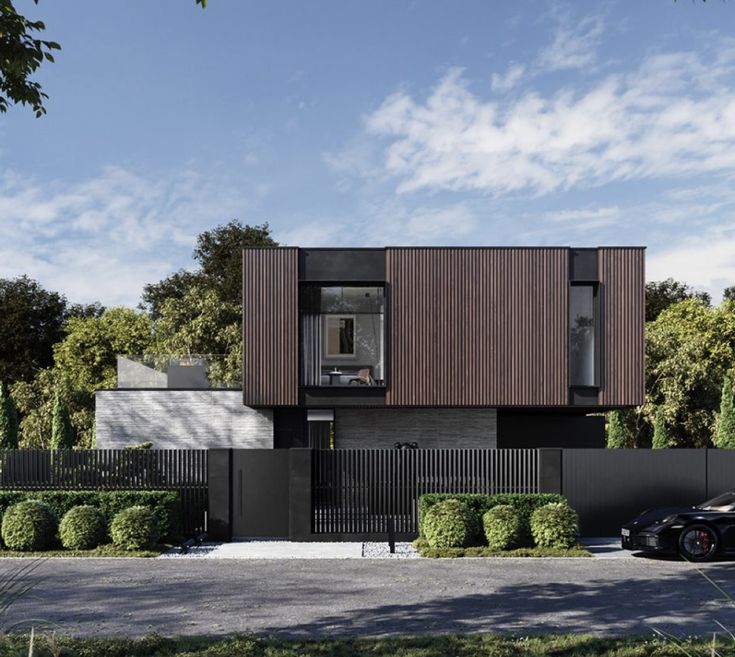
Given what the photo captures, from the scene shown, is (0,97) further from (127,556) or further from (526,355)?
(526,355)

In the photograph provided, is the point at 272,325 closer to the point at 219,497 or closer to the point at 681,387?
the point at 219,497

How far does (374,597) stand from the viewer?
10.3 m

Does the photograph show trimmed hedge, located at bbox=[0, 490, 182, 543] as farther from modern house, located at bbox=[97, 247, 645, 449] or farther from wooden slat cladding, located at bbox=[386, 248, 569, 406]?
wooden slat cladding, located at bbox=[386, 248, 569, 406]

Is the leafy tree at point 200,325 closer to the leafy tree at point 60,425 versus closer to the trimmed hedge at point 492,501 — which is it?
the leafy tree at point 60,425

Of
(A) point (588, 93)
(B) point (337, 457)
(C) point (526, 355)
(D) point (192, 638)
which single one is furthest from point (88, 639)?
(C) point (526, 355)

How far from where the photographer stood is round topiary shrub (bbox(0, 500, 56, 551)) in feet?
47.1

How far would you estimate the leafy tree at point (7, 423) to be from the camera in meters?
26.6

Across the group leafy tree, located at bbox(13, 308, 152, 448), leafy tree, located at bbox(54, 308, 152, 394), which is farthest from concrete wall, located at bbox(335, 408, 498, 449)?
leafy tree, located at bbox(54, 308, 152, 394)

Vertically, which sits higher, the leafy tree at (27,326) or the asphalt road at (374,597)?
the leafy tree at (27,326)

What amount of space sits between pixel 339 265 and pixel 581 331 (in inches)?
250

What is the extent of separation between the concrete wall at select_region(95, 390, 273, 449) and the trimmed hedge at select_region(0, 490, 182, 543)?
7.71 m

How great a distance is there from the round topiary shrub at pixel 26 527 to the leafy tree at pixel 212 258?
101 feet

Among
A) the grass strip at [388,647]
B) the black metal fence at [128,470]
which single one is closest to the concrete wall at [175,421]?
the black metal fence at [128,470]

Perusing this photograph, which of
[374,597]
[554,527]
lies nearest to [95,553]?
[374,597]
